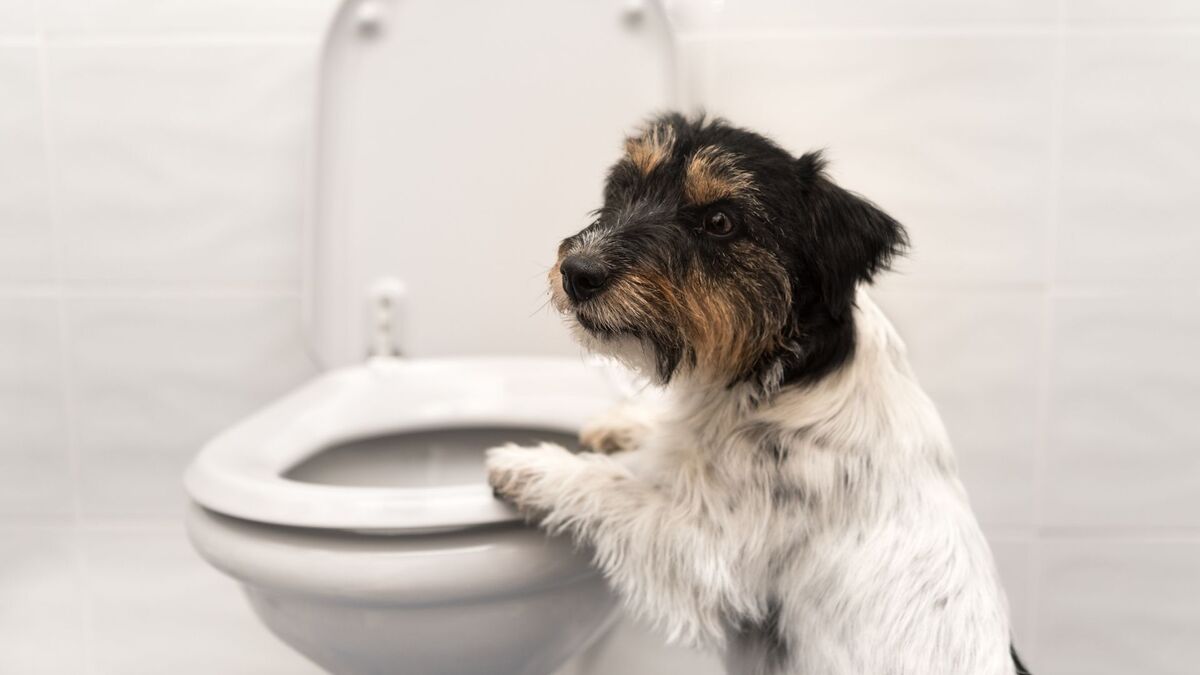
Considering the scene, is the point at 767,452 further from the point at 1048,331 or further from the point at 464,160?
the point at 1048,331

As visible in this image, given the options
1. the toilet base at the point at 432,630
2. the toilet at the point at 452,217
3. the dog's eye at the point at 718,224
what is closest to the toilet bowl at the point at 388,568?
the toilet base at the point at 432,630

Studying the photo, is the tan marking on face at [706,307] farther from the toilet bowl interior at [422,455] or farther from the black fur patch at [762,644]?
the toilet bowl interior at [422,455]

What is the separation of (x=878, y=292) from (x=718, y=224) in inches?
34.9

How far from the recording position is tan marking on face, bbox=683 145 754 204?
0.97 m

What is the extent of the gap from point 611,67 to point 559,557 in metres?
0.87

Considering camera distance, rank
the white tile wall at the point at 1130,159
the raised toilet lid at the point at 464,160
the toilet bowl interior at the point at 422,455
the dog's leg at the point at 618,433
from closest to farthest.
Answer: the dog's leg at the point at 618,433, the toilet bowl interior at the point at 422,455, the raised toilet lid at the point at 464,160, the white tile wall at the point at 1130,159

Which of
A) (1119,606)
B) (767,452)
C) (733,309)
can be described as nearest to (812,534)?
(767,452)

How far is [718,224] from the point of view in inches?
38.5

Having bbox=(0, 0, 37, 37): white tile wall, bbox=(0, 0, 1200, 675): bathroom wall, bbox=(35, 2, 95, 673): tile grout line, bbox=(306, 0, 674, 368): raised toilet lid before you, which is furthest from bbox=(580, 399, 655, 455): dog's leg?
bbox=(0, 0, 37, 37): white tile wall

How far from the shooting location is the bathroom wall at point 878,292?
5.58ft

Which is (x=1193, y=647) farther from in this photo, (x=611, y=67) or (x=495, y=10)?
A: (x=495, y=10)

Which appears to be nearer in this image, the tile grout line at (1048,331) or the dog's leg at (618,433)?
the dog's leg at (618,433)

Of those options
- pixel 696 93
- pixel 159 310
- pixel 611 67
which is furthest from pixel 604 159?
pixel 159 310

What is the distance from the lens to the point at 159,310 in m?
1.88
